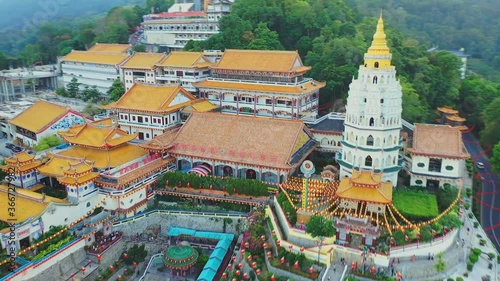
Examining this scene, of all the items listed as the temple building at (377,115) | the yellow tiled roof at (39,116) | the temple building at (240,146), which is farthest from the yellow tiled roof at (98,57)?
the temple building at (377,115)

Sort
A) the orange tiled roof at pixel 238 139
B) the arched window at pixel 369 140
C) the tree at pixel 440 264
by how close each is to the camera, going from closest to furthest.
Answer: the tree at pixel 440 264, the arched window at pixel 369 140, the orange tiled roof at pixel 238 139

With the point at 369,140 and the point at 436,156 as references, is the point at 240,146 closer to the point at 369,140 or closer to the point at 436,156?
the point at 369,140

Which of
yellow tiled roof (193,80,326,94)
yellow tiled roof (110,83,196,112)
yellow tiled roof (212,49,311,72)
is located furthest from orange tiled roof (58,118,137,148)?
yellow tiled roof (212,49,311,72)

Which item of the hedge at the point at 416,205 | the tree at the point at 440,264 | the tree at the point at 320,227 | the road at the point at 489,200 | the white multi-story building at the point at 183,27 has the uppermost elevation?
the white multi-story building at the point at 183,27

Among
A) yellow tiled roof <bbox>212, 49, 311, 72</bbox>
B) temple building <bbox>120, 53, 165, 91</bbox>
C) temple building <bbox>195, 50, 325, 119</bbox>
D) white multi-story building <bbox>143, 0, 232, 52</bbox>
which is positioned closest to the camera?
temple building <bbox>195, 50, 325, 119</bbox>

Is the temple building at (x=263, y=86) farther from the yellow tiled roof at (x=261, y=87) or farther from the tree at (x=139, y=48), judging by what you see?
the tree at (x=139, y=48)

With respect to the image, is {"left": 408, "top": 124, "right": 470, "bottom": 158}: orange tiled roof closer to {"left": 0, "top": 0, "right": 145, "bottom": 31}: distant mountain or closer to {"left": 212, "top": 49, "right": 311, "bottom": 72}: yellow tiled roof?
{"left": 212, "top": 49, "right": 311, "bottom": 72}: yellow tiled roof

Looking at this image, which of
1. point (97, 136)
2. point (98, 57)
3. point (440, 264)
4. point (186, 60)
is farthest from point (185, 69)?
point (440, 264)
